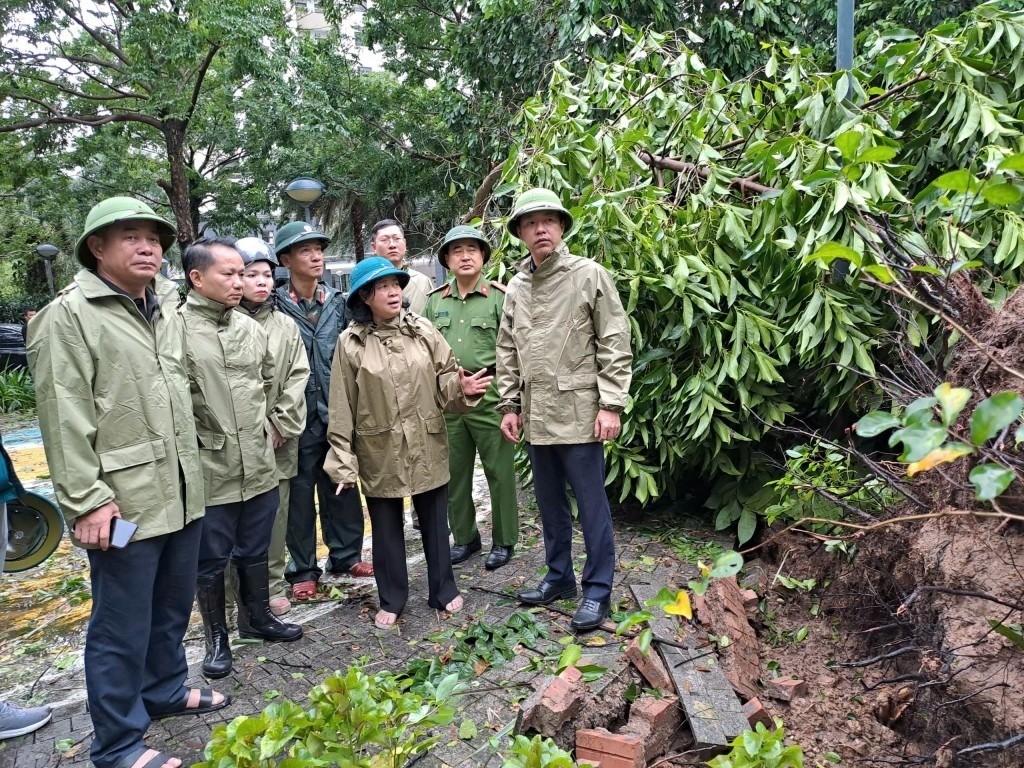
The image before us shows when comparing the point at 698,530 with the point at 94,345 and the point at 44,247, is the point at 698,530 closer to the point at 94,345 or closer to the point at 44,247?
the point at 94,345

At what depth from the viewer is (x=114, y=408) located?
106 inches

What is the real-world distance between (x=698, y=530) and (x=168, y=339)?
352cm


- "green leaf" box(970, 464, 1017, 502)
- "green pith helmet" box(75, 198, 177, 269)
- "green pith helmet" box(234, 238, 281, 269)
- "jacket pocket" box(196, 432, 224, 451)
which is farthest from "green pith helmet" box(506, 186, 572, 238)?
"green leaf" box(970, 464, 1017, 502)

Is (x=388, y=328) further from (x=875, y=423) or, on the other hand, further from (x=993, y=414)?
(x=993, y=414)

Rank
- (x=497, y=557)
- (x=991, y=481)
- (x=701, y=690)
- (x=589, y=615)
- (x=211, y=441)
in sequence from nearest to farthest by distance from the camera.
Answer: (x=991, y=481), (x=701, y=690), (x=211, y=441), (x=589, y=615), (x=497, y=557)

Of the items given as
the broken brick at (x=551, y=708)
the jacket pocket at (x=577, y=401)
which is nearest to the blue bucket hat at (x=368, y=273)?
the jacket pocket at (x=577, y=401)

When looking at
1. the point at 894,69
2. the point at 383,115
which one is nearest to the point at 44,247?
the point at 383,115

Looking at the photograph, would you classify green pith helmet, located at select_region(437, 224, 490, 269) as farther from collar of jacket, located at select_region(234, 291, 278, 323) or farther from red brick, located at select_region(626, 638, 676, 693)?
red brick, located at select_region(626, 638, 676, 693)

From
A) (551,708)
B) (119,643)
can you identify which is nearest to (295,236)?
→ (119,643)

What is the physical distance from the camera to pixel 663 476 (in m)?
4.91

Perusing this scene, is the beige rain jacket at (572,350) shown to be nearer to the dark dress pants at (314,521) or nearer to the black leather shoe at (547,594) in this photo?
the black leather shoe at (547,594)

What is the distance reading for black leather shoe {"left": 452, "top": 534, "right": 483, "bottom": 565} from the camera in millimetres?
4797

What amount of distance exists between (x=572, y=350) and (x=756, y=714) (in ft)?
→ 5.85

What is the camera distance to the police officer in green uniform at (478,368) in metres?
4.61
